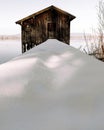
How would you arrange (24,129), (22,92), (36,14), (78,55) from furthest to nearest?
1. (36,14)
2. (78,55)
3. (22,92)
4. (24,129)

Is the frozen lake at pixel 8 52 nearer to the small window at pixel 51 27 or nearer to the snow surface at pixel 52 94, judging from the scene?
the small window at pixel 51 27

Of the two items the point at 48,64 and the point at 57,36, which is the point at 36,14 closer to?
the point at 57,36

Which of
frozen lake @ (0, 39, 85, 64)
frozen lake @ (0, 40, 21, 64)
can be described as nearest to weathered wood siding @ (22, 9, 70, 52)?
frozen lake @ (0, 39, 85, 64)

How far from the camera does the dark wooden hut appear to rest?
1645 centimetres

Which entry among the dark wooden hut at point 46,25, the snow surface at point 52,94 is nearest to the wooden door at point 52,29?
the dark wooden hut at point 46,25

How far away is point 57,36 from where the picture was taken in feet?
54.6

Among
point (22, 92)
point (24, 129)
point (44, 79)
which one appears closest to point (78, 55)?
point (44, 79)

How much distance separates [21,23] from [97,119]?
16524 millimetres

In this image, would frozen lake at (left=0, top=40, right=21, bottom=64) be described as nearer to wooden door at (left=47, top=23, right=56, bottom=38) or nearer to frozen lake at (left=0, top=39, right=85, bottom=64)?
frozen lake at (left=0, top=39, right=85, bottom=64)

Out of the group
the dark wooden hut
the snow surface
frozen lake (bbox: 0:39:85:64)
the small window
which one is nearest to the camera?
the snow surface

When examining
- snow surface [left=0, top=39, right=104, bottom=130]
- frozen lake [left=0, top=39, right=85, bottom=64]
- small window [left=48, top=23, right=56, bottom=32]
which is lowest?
frozen lake [left=0, top=39, right=85, bottom=64]

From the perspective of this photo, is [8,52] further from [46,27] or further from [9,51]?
[46,27]

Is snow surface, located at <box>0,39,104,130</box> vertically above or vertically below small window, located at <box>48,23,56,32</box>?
below

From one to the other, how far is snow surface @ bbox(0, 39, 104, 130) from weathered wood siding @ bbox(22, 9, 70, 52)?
15.7 meters
